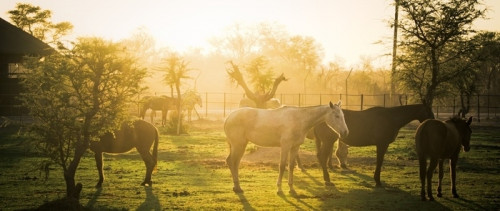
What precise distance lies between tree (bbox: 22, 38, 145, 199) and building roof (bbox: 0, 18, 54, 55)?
107 ft

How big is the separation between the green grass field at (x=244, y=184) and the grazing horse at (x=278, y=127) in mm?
1058

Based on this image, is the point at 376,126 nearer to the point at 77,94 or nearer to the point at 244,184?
the point at 244,184

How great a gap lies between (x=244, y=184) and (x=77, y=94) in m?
5.43

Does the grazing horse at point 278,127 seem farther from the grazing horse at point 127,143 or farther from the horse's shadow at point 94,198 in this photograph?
the horse's shadow at point 94,198

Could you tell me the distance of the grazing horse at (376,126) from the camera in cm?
1530

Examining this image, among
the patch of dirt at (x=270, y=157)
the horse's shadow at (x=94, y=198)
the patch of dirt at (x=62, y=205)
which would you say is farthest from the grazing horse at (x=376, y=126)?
the patch of dirt at (x=62, y=205)

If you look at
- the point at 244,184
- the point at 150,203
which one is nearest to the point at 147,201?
the point at 150,203

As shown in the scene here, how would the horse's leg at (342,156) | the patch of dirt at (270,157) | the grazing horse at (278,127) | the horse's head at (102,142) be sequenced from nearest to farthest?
the grazing horse at (278,127), the horse's head at (102,142), the horse's leg at (342,156), the patch of dirt at (270,157)

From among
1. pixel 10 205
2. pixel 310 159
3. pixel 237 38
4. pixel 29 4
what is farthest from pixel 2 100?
pixel 237 38

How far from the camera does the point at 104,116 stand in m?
11.6

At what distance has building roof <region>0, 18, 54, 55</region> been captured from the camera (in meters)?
41.7

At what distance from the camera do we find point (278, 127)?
44.3ft

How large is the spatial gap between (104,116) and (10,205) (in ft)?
9.18

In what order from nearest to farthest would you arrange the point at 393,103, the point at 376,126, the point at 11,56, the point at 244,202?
1. the point at 244,202
2. the point at 376,126
3. the point at 11,56
4. the point at 393,103
